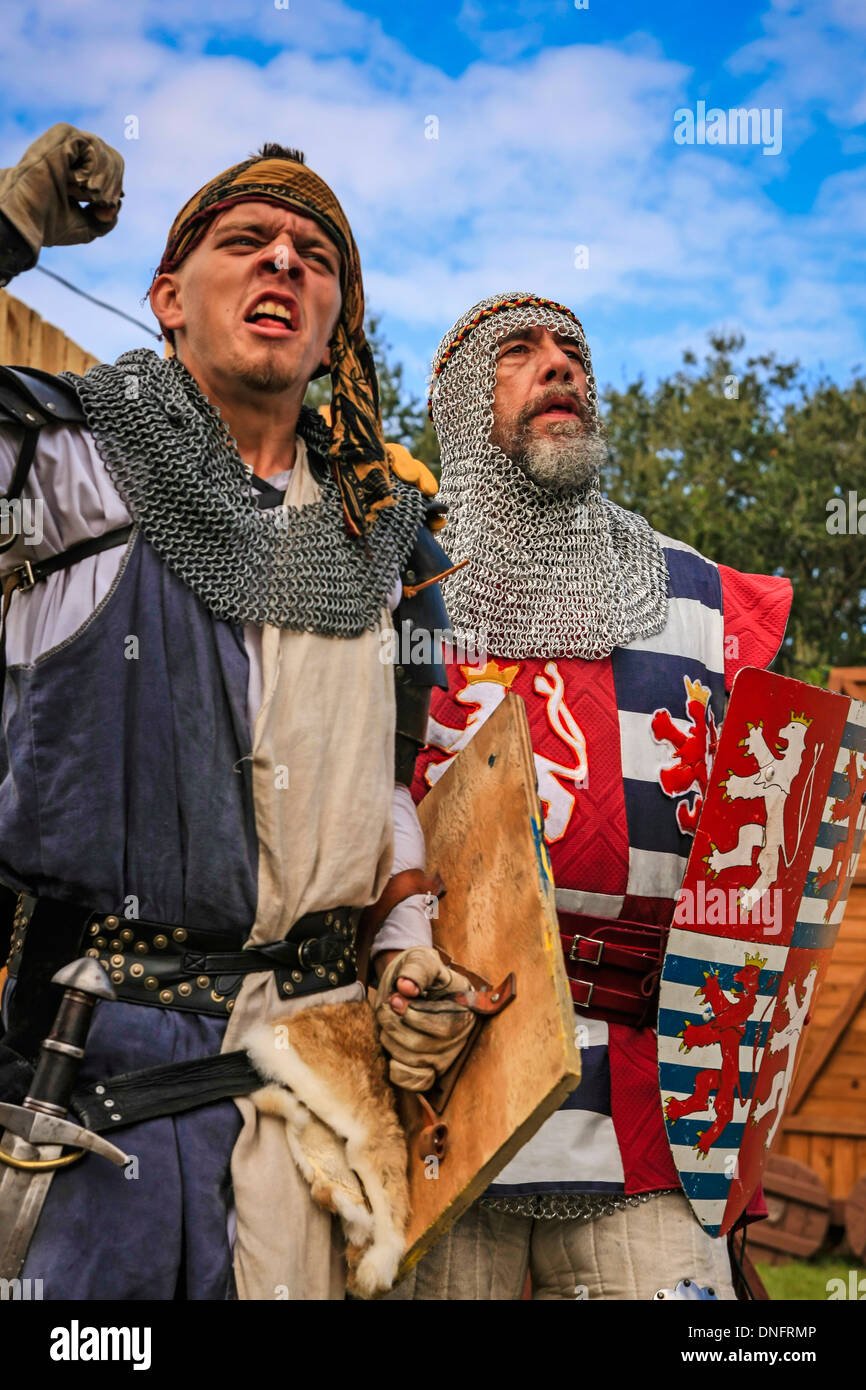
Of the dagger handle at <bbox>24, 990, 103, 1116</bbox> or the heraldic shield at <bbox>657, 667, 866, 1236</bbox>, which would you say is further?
the heraldic shield at <bbox>657, 667, 866, 1236</bbox>

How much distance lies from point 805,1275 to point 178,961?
6.09m

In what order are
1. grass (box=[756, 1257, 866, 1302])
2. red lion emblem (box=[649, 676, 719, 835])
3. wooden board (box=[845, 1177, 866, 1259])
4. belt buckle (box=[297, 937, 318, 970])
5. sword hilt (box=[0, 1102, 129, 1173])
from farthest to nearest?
wooden board (box=[845, 1177, 866, 1259]), grass (box=[756, 1257, 866, 1302]), red lion emblem (box=[649, 676, 719, 835]), belt buckle (box=[297, 937, 318, 970]), sword hilt (box=[0, 1102, 129, 1173])

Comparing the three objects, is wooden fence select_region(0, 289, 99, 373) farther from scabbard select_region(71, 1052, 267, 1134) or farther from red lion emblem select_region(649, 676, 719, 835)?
scabbard select_region(71, 1052, 267, 1134)

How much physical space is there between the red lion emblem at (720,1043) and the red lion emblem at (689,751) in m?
0.37

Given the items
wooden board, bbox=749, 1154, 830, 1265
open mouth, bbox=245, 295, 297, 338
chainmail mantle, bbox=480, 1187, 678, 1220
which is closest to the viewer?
open mouth, bbox=245, 295, 297, 338

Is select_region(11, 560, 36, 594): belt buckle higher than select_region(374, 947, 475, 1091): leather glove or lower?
higher

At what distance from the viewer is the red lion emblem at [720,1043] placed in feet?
10.2

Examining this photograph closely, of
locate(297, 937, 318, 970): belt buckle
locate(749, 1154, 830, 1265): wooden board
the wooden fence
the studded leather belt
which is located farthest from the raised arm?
locate(749, 1154, 830, 1265): wooden board

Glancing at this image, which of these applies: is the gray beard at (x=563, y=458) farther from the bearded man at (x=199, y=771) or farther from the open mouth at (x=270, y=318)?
the open mouth at (x=270, y=318)

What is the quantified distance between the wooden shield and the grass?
505 cm

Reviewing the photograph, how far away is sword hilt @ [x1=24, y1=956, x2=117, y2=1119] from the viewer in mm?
2078

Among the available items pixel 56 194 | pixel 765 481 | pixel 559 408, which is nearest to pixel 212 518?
pixel 56 194

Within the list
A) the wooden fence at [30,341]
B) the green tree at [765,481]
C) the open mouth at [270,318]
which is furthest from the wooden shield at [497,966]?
the green tree at [765,481]

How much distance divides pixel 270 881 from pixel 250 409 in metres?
0.79
